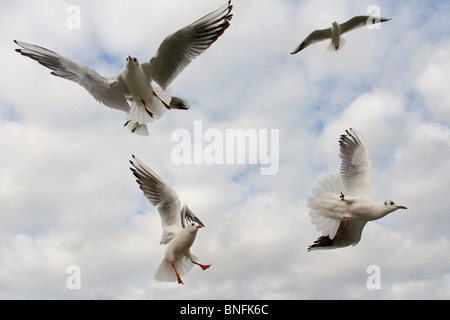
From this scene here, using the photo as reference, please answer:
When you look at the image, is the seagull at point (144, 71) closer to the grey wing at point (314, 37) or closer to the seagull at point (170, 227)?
the seagull at point (170, 227)

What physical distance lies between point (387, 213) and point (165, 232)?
2844 mm

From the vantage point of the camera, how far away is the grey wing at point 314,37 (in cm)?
952

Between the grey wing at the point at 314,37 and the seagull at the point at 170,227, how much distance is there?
4.12m

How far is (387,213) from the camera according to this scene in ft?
20.8

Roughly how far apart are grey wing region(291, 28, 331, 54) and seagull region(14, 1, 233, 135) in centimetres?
368

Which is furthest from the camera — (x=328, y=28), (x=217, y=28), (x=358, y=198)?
(x=328, y=28)

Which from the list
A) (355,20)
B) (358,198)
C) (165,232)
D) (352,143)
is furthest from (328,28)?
(165,232)

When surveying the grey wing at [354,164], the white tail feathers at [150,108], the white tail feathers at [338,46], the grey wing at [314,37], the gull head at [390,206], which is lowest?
the gull head at [390,206]

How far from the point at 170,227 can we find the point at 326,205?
6.74ft

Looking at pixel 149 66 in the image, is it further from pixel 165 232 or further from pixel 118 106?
pixel 165 232

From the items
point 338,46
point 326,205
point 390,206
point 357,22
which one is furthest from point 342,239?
point 357,22

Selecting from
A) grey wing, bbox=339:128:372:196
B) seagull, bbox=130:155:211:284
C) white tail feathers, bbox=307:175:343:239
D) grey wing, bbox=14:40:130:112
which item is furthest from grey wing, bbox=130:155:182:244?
grey wing, bbox=339:128:372:196

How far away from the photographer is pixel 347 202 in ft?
21.1

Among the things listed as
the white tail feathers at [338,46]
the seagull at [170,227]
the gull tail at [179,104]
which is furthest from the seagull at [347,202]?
the white tail feathers at [338,46]
